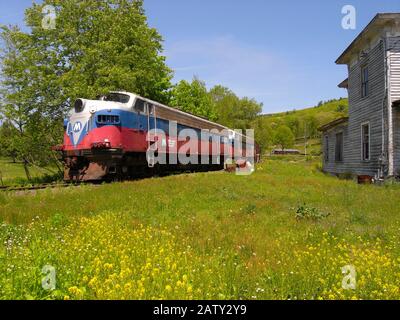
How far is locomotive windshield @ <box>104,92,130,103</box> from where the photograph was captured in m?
18.1

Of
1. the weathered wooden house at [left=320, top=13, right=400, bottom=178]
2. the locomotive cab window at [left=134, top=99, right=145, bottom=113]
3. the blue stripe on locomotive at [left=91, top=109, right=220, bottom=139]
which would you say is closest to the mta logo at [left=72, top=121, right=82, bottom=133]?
the blue stripe on locomotive at [left=91, top=109, right=220, bottom=139]

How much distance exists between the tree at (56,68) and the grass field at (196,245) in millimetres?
10937

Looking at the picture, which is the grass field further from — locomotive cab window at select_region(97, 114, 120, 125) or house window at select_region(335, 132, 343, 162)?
house window at select_region(335, 132, 343, 162)

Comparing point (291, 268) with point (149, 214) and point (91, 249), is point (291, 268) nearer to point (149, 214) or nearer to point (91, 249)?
point (91, 249)

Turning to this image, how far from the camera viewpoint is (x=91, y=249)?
Answer: 6168mm

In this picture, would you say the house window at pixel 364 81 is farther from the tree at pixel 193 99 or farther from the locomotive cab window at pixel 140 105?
the tree at pixel 193 99

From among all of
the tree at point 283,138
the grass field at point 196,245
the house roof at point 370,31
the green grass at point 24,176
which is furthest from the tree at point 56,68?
the tree at point 283,138

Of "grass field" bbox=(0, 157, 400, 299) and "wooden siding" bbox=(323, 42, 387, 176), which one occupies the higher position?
"wooden siding" bbox=(323, 42, 387, 176)

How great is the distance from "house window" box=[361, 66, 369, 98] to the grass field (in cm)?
1070

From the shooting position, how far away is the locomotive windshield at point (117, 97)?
18.1 metres
